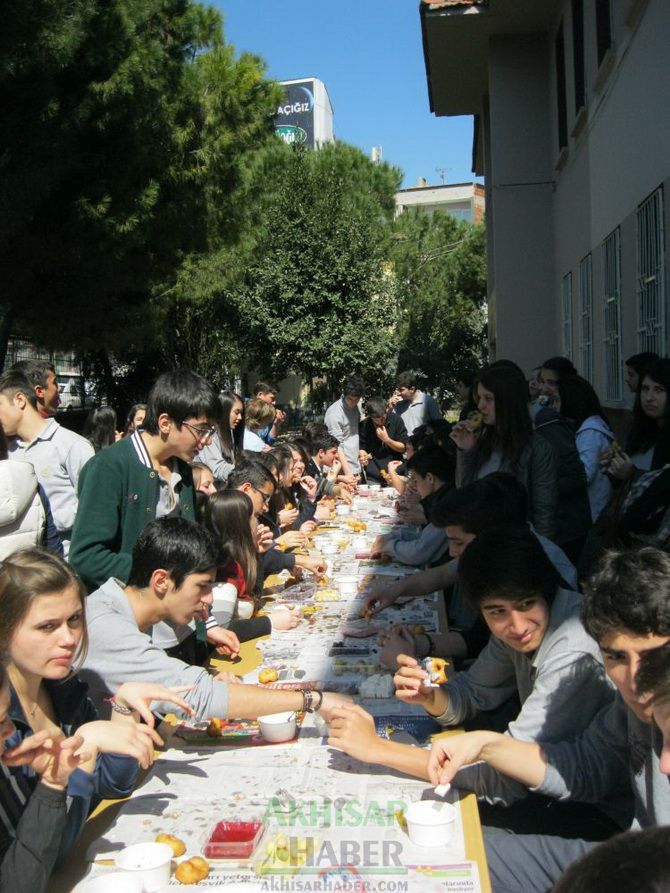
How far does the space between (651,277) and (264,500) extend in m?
3.36

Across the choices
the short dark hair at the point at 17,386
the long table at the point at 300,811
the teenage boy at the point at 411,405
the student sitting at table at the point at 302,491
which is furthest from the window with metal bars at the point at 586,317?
the long table at the point at 300,811

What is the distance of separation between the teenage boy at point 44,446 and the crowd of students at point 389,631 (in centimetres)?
1

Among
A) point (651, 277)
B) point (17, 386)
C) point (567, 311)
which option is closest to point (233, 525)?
point (17, 386)

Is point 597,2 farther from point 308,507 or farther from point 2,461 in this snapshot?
point 2,461

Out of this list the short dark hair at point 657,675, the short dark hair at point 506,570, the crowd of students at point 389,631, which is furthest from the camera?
the short dark hair at point 506,570

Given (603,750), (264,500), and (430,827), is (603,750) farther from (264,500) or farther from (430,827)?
(264,500)

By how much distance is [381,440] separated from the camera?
33.8 ft

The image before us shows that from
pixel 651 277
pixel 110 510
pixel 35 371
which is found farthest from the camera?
pixel 651 277

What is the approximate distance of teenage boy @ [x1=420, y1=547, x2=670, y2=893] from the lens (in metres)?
1.89

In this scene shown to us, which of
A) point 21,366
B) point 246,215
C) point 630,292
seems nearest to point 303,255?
point 246,215

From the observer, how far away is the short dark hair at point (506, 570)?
2352 millimetres

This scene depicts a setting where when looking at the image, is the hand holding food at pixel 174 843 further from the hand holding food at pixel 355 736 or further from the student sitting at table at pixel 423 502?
the student sitting at table at pixel 423 502

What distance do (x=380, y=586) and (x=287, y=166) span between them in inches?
651

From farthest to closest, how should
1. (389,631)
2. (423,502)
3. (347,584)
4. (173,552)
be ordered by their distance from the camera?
(423,502)
(347,584)
(389,631)
(173,552)
